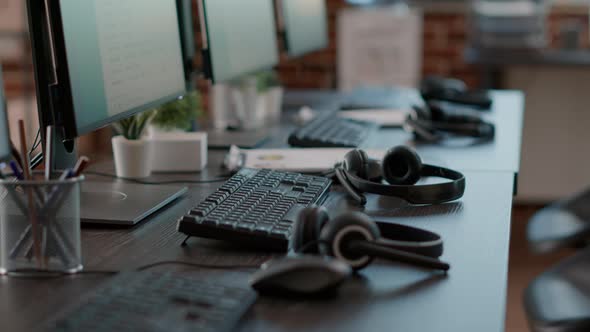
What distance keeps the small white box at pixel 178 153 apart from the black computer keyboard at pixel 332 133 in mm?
305

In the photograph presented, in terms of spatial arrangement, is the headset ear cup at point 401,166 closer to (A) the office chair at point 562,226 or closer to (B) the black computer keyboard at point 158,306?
(A) the office chair at point 562,226

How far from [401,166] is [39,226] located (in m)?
0.68

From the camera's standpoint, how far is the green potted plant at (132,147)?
1464mm

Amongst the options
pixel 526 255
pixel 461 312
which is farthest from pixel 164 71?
pixel 526 255

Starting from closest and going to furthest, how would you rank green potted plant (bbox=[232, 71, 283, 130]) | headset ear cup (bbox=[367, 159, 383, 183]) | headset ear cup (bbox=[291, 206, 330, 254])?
headset ear cup (bbox=[291, 206, 330, 254]) → headset ear cup (bbox=[367, 159, 383, 183]) → green potted plant (bbox=[232, 71, 283, 130])

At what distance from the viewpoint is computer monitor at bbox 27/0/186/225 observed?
3.47ft

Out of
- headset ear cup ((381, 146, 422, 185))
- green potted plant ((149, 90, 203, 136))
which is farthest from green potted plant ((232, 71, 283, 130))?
headset ear cup ((381, 146, 422, 185))

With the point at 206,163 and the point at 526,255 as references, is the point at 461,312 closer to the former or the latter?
the point at 206,163

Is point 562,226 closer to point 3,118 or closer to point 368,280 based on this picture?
point 368,280

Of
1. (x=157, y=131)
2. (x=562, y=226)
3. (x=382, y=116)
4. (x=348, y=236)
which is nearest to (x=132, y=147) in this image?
(x=157, y=131)

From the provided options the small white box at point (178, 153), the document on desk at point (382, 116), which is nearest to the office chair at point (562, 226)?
the small white box at point (178, 153)

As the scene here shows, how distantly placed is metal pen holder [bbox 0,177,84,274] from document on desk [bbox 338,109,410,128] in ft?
4.41

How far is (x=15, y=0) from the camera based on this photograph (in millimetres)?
5145

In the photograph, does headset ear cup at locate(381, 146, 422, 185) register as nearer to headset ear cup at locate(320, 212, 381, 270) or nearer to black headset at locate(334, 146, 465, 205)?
black headset at locate(334, 146, 465, 205)
